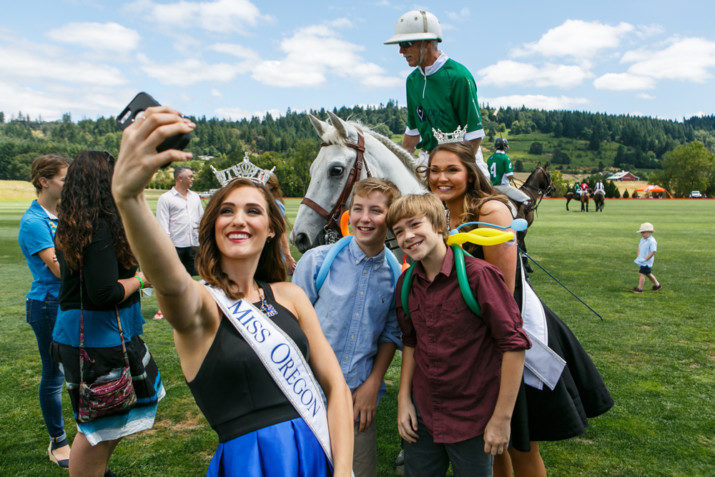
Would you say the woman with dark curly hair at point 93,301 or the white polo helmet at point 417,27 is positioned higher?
the white polo helmet at point 417,27

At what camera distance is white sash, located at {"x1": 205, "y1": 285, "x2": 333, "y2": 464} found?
173 centimetres

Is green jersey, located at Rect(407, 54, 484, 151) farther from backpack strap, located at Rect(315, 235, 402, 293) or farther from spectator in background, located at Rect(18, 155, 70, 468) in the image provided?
spectator in background, located at Rect(18, 155, 70, 468)

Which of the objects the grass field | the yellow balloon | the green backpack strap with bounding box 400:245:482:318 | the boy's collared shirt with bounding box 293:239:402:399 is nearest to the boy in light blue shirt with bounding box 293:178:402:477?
the boy's collared shirt with bounding box 293:239:402:399

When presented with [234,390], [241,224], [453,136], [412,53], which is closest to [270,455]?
[234,390]

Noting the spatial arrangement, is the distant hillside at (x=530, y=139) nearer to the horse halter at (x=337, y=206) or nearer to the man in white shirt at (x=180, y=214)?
the man in white shirt at (x=180, y=214)

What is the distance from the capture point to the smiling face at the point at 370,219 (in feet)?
8.11

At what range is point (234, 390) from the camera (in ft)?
5.51

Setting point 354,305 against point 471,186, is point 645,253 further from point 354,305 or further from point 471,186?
point 354,305

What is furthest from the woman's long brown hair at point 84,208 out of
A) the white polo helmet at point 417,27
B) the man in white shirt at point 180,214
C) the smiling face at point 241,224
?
the man in white shirt at point 180,214

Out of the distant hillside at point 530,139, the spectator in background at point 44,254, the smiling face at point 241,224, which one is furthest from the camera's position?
the distant hillside at point 530,139

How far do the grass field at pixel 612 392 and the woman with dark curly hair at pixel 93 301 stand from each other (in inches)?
47.1

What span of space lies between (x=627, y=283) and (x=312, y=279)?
10.8 m

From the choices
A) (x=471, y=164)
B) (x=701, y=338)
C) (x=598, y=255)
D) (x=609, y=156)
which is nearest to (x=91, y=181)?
(x=471, y=164)

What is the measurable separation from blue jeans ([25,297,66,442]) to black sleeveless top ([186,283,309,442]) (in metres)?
2.66
